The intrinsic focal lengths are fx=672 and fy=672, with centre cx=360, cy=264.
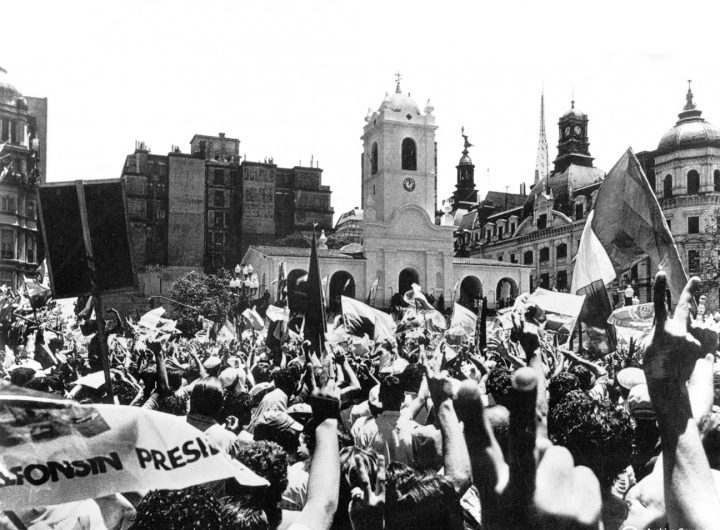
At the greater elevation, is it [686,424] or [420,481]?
[686,424]

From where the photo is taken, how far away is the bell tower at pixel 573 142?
68.2 meters

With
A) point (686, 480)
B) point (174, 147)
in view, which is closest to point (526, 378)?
point (686, 480)

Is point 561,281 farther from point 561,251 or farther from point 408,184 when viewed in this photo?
point 408,184

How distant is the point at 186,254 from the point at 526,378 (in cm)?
6501

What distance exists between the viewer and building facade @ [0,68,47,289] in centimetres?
4188

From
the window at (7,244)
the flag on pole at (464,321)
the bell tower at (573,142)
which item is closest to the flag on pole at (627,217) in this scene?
the flag on pole at (464,321)

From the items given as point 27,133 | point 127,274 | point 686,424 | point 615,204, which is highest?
point 27,133

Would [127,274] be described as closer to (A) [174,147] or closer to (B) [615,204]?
(B) [615,204]

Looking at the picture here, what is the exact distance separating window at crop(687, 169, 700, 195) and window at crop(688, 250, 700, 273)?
13.0 feet

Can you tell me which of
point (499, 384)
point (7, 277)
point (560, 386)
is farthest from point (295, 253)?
point (499, 384)

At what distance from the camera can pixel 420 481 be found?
2695 millimetres

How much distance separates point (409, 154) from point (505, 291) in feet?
48.5

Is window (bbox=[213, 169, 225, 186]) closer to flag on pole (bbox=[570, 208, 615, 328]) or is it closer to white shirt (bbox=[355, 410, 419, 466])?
flag on pole (bbox=[570, 208, 615, 328])

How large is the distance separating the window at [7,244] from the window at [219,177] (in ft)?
77.4
